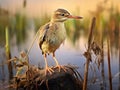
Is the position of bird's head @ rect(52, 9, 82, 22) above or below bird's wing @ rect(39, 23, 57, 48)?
above

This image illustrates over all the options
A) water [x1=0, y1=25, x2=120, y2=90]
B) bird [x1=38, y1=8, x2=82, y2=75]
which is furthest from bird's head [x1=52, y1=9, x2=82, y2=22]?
water [x1=0, y1=25, x2=120, y2=90]

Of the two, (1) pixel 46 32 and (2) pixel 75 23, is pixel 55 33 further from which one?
(2) pixel 75 23

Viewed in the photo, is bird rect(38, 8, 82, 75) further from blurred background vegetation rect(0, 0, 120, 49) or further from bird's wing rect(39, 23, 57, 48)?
blurred background vegetation rect(0, 0, 120, 49)

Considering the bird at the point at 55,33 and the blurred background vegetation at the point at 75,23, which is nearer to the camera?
the bird at the point at 55,33

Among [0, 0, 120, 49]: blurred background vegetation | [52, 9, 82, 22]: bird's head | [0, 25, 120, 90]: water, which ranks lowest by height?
[0, 25, 120, 90]: water

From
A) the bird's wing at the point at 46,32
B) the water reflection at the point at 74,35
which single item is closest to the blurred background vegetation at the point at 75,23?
the water reflection at the point at 74,35

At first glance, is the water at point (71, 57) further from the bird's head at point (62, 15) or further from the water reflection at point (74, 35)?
the bird's head at point (62, 15)

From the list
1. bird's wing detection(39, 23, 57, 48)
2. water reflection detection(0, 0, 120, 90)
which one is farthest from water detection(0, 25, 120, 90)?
bird's wing detection(39, 23, 57, 48)

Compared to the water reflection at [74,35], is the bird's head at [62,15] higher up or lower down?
higher up

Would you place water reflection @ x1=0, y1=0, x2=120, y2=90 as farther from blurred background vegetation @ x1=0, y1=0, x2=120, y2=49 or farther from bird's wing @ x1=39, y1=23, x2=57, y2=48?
bird's wing @ x1=39, y1=23, x2=57, y2=48

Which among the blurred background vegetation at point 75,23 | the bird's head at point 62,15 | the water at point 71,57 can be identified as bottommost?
the water at point 71,57

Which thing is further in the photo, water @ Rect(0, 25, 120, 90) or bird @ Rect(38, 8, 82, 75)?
water @ Rect(0, 25, 120, 90)

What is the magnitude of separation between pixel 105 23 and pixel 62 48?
0.87ft

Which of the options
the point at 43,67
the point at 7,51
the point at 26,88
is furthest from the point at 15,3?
the point at 26,88
